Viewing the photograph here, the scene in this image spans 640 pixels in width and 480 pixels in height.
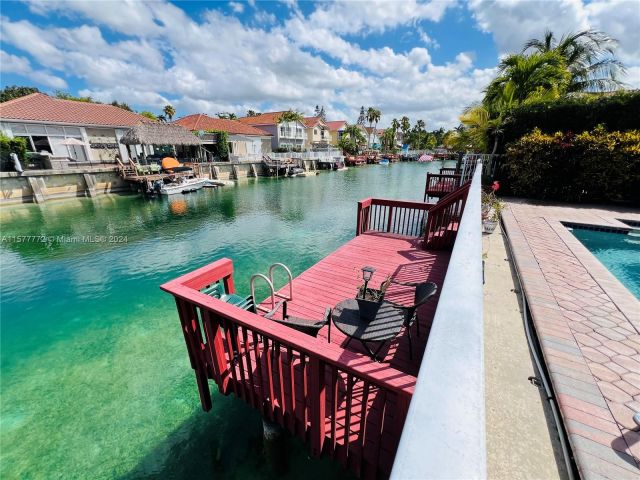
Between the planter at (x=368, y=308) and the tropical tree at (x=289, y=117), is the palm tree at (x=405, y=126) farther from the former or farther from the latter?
the planter at (x=368, y=308)

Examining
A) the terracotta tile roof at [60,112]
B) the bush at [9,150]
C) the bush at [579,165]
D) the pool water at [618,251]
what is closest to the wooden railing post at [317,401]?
the pool water at [618,251]

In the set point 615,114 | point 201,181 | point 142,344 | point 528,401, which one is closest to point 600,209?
point 615,114

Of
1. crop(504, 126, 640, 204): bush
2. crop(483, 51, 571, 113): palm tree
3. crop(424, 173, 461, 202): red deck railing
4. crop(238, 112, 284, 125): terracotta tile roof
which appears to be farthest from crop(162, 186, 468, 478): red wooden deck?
crop(238, 112, 284, 125): terracotta tile roof

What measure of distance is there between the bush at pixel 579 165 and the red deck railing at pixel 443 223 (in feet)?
22.0

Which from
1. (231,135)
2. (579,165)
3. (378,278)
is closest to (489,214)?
(378,278)

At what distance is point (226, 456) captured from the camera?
3.26 meters

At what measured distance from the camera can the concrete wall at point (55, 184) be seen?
676 inches

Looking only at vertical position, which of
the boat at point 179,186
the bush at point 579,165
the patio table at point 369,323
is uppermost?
the bush at point 579,165

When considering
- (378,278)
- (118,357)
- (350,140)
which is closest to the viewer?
(378,278)

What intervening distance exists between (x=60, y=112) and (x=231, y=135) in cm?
1553

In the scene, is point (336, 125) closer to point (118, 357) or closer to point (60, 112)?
point (60, 112)

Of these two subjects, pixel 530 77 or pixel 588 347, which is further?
pixel 530 77

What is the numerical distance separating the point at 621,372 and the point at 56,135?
103 feet

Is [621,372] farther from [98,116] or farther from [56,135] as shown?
[98,116]
